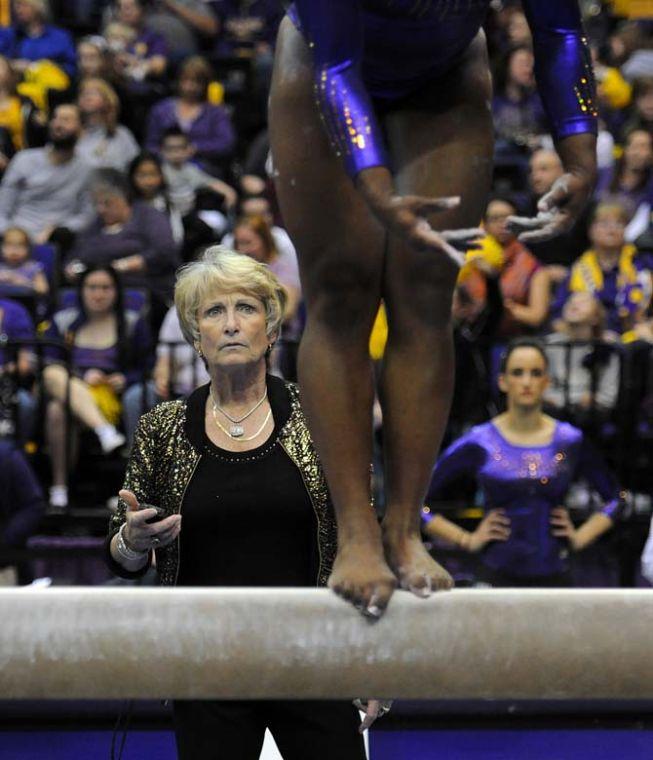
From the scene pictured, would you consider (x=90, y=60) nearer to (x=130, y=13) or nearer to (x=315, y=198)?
(x=130, y=13)

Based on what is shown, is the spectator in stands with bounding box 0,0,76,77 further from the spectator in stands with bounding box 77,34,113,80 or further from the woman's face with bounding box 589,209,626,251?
the woman's face with bounding box 589,209,626,251

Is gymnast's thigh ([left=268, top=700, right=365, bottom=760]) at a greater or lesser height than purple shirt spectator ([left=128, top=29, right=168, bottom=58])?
lesser

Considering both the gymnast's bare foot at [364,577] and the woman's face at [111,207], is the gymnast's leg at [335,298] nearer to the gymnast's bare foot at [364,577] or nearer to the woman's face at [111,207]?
the gymnast's bare foot at [364,577]

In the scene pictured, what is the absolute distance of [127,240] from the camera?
6844 millimetres

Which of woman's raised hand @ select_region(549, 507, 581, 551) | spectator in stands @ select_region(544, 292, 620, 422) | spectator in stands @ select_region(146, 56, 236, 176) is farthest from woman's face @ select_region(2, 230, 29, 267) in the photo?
woman's raised hand @ select_region(549, 507, 581, 551)

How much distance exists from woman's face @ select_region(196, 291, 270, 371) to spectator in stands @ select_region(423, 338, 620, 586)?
209 centimetres

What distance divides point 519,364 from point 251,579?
2.27 m

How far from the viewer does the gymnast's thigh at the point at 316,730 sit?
266cm

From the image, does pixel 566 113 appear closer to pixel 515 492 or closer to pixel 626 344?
→ pixel 515 492

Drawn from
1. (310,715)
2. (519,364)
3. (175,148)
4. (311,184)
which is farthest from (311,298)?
(175,148)

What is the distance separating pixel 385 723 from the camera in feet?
13.9

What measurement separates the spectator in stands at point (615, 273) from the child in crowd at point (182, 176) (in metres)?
2.16

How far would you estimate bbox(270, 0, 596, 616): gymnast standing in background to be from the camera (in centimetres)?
203

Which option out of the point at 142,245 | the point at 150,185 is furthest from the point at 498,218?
the point at 150,185
